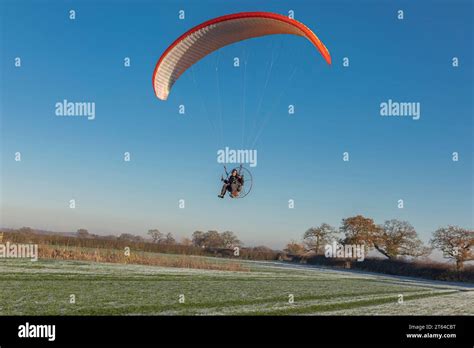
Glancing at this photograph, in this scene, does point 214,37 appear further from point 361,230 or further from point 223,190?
point 361,230

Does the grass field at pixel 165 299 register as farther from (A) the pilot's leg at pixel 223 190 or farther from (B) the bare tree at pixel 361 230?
(B) the bare tree at pixel 361 230

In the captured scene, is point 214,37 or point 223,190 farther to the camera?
point 214,37

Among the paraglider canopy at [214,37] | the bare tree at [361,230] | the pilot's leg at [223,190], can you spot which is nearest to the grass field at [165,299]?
the pilot's leg at [223,190]

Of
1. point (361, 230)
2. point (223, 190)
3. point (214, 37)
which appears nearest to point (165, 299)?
point (223, 190)

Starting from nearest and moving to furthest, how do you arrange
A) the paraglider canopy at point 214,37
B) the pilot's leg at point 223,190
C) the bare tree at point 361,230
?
1. the paraglider canopy at point 214,37
2. the pilot's leg at point 223,190
3. the bare tree at point 361,230

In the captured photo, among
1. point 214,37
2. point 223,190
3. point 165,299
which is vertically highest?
point 214,37

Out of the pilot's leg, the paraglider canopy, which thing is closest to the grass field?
the pilot's leg

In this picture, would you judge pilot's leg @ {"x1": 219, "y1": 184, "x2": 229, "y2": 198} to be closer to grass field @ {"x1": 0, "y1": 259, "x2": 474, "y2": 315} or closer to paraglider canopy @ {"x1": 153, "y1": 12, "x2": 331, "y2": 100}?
grass field @ {"x1": 0, "y1": 259, "x2": 474, "y2": 315}
